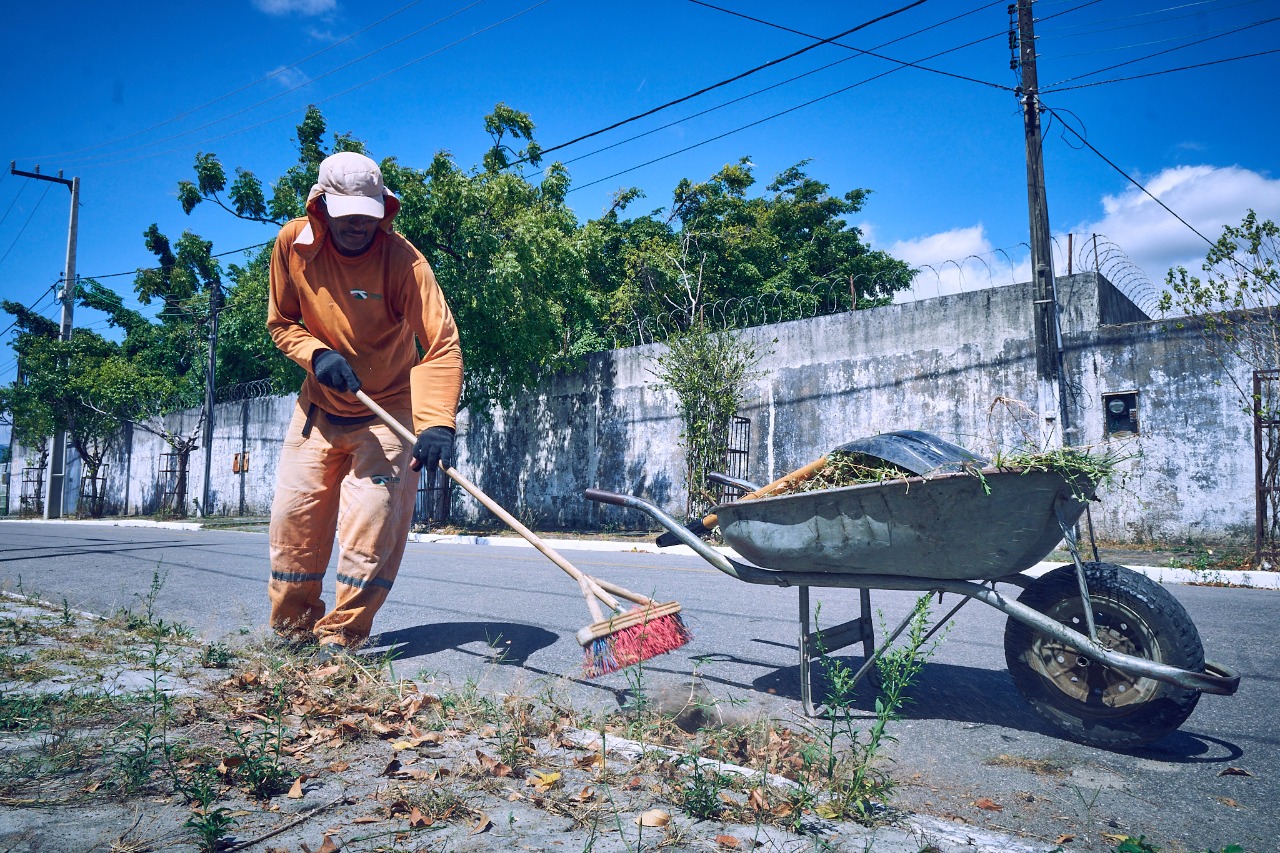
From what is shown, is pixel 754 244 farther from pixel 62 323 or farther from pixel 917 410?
pixel 62 323

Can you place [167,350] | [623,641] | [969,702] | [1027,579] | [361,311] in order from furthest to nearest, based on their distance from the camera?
[167,350] → [361,311] → [969,702] → [1027,579] → [623,641]

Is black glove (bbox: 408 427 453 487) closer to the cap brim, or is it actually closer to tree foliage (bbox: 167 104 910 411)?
the cap brim

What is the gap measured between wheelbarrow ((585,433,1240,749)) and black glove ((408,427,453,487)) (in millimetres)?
1350

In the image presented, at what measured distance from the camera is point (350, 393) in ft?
→ 12.6

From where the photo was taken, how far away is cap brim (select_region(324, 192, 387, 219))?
12.3 ft

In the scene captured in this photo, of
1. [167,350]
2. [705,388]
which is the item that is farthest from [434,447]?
[167,350]

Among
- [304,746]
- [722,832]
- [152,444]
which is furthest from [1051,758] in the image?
[152,444]

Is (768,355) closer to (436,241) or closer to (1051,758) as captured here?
(436,241)

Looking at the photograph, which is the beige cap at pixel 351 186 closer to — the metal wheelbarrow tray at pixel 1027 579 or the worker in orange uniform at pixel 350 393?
the worker in orange uniform at pixel 350 393

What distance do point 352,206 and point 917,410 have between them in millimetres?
10172

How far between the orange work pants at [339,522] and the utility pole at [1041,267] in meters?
9.47

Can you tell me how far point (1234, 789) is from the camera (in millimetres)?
2555

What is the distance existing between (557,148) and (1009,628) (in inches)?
578

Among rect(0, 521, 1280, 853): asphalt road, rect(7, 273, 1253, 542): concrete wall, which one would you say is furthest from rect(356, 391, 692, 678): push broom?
rect(7, 273, 1253, 542): concrete wall
